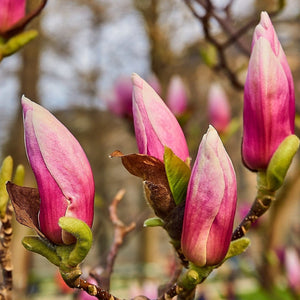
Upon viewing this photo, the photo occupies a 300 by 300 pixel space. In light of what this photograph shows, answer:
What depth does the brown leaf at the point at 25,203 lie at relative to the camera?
2.10 feet

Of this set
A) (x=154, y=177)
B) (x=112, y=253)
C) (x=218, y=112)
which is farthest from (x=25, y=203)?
(x=218, y=112)

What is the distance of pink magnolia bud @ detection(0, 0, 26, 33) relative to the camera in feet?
2.82

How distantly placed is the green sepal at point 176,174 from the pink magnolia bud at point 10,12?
401 millimetres

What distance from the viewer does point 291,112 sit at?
0.73 metres

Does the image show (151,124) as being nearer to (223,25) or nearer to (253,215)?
(253,215)

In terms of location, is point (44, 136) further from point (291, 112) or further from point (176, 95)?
point (176, 95)

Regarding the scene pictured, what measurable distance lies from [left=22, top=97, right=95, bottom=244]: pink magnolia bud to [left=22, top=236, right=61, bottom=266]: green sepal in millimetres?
27

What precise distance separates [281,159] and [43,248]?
333 millimetres

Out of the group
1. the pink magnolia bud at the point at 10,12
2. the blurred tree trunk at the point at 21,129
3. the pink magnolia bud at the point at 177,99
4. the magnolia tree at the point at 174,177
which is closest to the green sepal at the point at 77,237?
the magnolia tree at the point at 174,177

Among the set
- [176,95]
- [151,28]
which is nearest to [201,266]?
[176,95]

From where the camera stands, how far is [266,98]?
0.71 metres

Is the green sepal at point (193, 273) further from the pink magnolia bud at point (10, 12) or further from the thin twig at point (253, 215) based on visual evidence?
the pink magnolia bud at point (10, 12)

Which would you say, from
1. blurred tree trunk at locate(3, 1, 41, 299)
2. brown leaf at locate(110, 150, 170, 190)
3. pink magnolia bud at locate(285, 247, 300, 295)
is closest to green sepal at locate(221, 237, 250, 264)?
brown leaf at locate(110, 150, 170, 190)

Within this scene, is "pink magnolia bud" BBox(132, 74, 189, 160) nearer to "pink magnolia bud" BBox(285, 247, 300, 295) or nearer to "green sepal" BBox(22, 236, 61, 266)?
"green sepal" BBox(22, 236, 61, 266)
